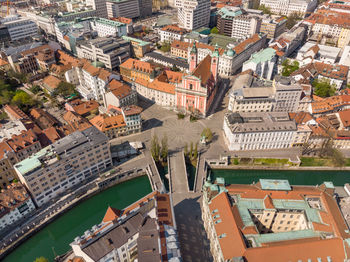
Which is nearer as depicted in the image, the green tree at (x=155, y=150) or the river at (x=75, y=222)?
the river at (x=75, y=222)

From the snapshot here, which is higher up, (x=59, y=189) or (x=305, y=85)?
(x=305, y=85)

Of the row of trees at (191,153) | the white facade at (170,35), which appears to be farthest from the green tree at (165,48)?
the row of trees at (191,153)

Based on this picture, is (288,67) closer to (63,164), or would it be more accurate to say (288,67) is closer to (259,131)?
(259,131)

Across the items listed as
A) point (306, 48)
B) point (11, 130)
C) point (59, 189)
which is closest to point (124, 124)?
point (59, 189)

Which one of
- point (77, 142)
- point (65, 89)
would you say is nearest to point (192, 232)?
point (77, 142)

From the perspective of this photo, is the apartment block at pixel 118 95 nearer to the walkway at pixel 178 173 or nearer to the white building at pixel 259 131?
the walkway at pixel 178 173

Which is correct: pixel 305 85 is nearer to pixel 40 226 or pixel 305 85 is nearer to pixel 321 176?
pixel 321 176
